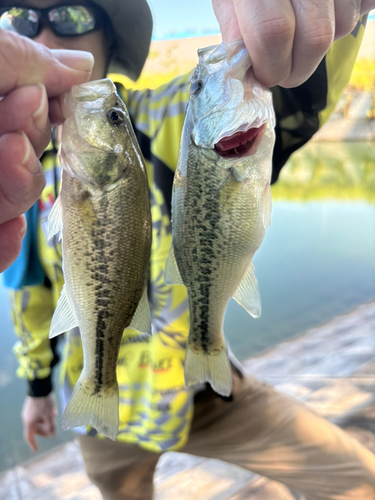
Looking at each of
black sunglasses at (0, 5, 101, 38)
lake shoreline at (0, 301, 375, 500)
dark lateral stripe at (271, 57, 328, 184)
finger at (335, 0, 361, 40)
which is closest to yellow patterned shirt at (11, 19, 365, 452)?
dark lateral stripe at (271, 57, 328, 184)

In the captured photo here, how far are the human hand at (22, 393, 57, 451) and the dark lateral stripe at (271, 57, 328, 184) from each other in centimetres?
108

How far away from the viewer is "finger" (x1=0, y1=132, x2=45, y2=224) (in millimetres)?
449

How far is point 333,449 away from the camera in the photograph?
1.24 m

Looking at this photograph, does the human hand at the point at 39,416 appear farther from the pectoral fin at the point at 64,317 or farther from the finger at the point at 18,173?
the finger at the point at 18,173

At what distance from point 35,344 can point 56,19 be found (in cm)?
92

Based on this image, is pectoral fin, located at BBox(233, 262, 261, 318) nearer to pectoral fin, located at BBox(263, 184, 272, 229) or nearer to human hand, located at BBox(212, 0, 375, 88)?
pectoral fin, located at BBox(263, 184, 272, 229)

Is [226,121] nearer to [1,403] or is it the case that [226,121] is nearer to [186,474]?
[186,474]

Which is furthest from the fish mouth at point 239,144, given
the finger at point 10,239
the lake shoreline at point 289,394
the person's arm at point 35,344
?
the lake shoreline at point 289,394

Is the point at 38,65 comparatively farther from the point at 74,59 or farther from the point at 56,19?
the point at 56,19

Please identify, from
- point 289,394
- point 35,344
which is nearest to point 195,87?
point 35,344

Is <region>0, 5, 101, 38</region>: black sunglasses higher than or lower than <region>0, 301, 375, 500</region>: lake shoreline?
higher

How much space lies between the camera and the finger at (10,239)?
56 cm

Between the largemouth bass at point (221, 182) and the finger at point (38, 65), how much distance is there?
0.19 m

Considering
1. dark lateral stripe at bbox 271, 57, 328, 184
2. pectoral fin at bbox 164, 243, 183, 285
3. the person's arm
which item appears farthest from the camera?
the person's arm
